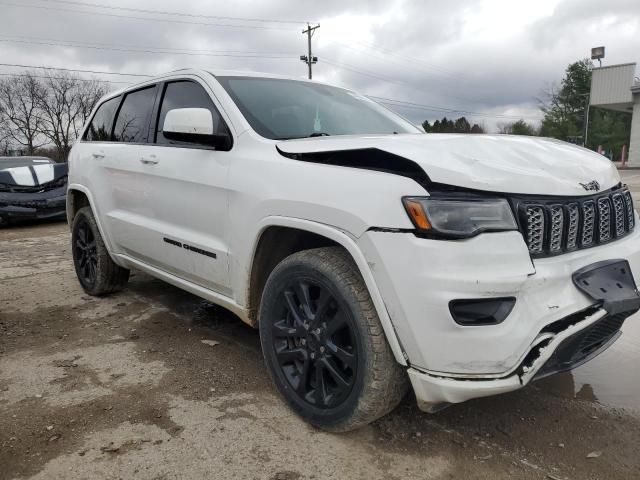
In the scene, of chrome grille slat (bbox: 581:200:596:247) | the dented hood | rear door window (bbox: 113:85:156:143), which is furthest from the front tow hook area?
rear door window (bbox: 113:85:156:143)

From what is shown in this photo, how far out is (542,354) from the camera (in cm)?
196

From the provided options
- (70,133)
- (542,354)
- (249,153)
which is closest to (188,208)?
Answer: (249,153)

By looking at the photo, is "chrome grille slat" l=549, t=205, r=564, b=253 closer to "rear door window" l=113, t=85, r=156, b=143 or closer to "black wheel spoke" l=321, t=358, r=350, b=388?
"black wheel spoke" l=321, t=358, r=350, b=388

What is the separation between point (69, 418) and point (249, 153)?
1594 millimetres

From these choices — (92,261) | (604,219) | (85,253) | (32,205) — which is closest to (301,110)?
(604,219)

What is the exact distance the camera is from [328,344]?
2326mm

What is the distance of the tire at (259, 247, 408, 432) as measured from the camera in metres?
2.14

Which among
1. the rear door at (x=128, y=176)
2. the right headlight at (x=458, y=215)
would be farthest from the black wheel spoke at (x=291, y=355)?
the rear door at (x=128, y=176)

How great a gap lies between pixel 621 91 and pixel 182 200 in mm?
40290

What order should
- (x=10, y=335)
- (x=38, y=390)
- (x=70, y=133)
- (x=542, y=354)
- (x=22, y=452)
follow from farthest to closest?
1. (x=70, y=133)
2. (x=10, y=335)
3. (x=38, y=390)
4. (x=22, y=452)
5. (x=542, y=354)

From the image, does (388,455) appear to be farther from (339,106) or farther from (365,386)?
(339,106)

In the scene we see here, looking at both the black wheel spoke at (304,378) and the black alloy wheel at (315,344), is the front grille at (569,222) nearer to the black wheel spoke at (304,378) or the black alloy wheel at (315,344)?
the black alloy wheel at (315,344)

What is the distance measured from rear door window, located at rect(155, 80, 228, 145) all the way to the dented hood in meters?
0.68

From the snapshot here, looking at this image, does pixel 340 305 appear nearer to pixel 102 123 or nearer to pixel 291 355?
pixel 291 355
